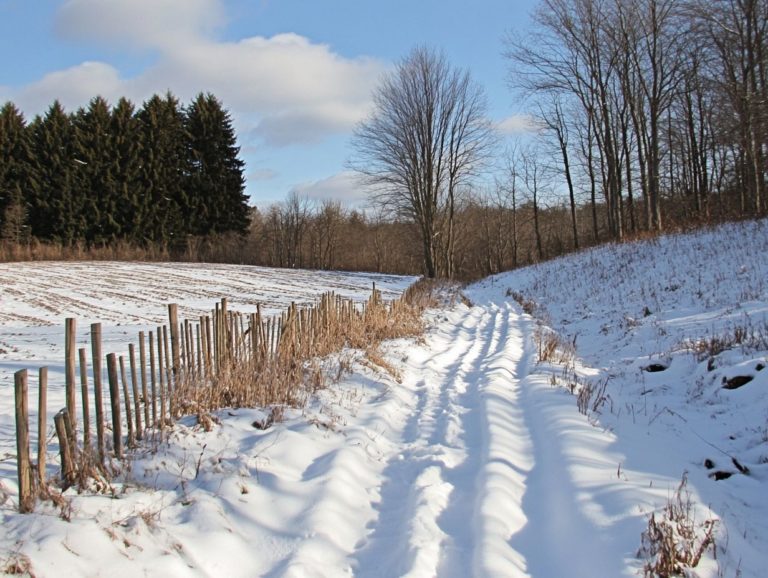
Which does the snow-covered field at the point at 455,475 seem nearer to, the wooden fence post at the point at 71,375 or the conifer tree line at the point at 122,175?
the wooden fence post at the point at 71,375

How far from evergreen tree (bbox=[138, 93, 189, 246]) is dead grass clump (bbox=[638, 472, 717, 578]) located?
44.9 m

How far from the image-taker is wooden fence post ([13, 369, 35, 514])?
2.86 meters

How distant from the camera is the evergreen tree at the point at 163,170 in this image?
42938mm

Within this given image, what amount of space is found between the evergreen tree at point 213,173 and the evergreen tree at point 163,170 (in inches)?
38.2

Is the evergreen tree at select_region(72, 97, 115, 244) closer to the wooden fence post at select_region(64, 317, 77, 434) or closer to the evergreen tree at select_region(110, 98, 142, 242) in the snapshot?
the evergreen tree at select_region(110, 98, 142, 242)

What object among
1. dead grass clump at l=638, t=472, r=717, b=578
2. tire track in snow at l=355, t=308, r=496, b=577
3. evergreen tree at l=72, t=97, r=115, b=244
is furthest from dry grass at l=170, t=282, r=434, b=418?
evergreen tree at l=72, t=97, r=115, b=244

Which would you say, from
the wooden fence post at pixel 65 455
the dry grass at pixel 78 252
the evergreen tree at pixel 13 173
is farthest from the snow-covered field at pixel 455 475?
the evergreen tree at pixel 13 173

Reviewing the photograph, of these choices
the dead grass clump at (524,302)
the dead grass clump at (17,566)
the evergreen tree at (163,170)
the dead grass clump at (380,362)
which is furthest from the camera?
the evergreen tree at (163,170)

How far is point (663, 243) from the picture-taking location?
18.2m

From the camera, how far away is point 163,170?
144 feet

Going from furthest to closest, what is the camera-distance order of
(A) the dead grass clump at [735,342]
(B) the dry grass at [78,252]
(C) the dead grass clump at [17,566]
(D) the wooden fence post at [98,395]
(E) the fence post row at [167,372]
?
(B) the dry grass at [78,252], (A) the dead grass clump at [735,342], (D) the wooden fence post at [98,395], (E) the fence post row at [167,372], (C) the dead grass clump at [17,566]

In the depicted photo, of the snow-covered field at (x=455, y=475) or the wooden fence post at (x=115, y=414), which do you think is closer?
the snow-covered field at (x=455, y=475)

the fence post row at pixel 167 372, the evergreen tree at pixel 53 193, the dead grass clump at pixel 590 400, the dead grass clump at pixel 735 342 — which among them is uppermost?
the evergreen tree at pixel 53 193

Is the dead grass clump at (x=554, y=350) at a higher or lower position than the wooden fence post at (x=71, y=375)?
lower
